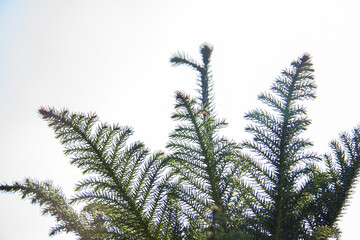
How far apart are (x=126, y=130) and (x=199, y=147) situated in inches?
16.6

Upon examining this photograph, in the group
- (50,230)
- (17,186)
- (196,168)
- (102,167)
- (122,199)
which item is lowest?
(50,230)

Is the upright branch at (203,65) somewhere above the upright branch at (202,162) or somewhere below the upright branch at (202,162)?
above

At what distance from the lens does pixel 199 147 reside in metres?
1.58

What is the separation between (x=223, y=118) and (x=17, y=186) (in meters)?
1.19

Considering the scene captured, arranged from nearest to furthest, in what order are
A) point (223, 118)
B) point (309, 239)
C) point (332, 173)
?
point (309, 239)
point (223, 118)
point (332, 173)

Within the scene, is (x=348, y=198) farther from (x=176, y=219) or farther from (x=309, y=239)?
(x=176, y=219)

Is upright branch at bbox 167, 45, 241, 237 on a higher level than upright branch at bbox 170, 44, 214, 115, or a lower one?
lower

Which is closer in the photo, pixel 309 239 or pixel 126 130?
pixel 309 239

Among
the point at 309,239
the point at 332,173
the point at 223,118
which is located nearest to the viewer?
the point at 309,239

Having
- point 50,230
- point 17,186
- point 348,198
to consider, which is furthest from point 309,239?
point 17,186

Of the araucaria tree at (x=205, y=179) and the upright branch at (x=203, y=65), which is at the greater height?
the upright branch at (x=203, y=65)

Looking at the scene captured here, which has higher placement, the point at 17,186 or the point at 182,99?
the point at 182,99

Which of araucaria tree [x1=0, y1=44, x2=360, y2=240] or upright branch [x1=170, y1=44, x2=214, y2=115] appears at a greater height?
upright branch [x1=170, y1=44, x2=214, y2=115]

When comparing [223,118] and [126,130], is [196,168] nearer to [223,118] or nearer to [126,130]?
[223,118]
